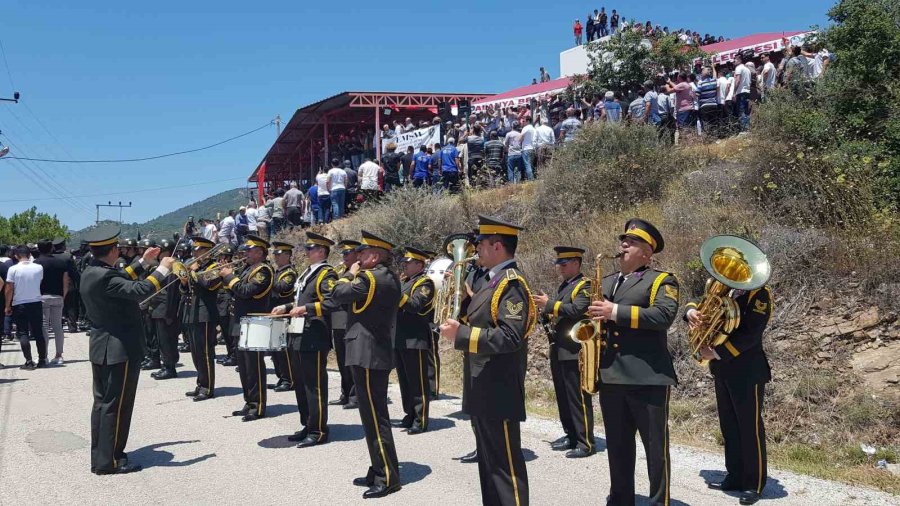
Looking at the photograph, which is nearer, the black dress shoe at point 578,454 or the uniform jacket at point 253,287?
the black dress shoe at point 578,454

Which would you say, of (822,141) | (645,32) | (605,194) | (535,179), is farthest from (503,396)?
(645,32)

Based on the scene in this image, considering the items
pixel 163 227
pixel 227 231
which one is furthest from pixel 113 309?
pixel 163 227

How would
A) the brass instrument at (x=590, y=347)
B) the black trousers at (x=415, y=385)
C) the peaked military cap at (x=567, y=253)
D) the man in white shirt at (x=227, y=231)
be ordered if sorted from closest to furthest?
the brass instrument at (x=590, y=347)
the peaked military cap at (x=567, y=253)
the black trousers at (x=415, y=385)
the man in white shirt at (x=227, y=231)

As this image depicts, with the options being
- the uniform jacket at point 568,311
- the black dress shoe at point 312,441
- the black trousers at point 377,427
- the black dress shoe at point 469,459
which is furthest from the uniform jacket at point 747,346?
the black dress shoe at point 312,441

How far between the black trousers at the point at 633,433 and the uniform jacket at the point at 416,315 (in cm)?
341

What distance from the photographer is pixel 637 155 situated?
13352mm

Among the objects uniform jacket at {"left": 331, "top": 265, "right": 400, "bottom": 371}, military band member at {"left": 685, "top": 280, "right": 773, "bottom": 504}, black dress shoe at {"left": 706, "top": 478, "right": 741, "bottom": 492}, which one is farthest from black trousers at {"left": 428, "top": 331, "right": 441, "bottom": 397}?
military band member at {"left": 685, "top": 280, "right": 773, "bottom": 504}

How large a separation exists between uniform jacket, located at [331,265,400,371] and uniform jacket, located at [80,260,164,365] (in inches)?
71.5

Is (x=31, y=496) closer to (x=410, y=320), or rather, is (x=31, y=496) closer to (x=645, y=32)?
(x=410, y=320)

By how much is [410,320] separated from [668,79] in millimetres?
9947

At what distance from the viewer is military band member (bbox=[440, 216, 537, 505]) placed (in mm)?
4555

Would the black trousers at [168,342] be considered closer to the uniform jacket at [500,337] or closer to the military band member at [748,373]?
the uniform jacket at [500,337]

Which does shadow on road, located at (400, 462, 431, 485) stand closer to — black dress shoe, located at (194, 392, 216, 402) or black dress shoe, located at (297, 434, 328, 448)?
black dress shoe, located at (297, 434, 328, 448)

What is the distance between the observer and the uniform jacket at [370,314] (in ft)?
20.1
